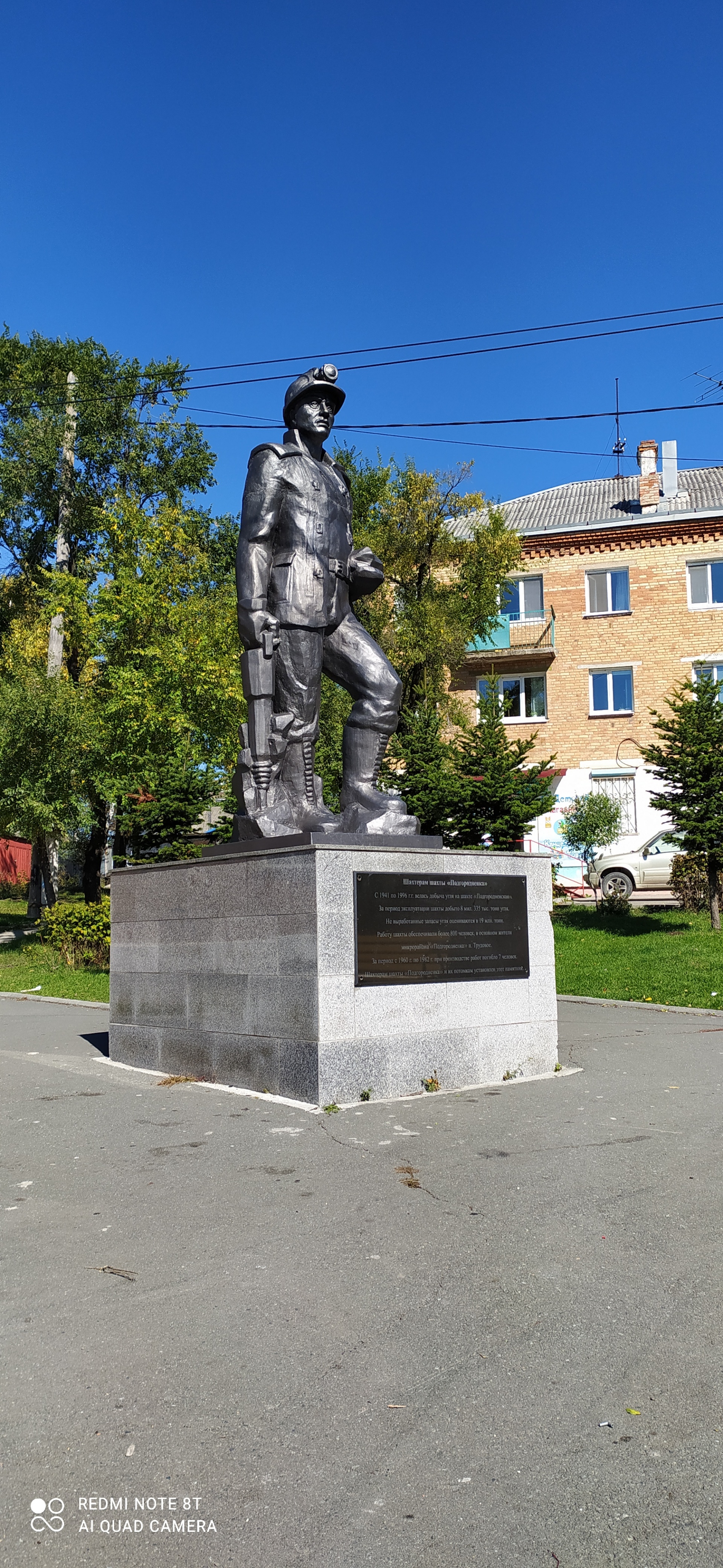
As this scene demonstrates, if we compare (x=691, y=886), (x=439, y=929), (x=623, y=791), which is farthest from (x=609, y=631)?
(x=439, y=929)

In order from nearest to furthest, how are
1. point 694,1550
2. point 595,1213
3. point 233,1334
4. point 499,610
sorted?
1. point 694,1550
2. point 233,1334
3. point 595,1213
4. point 499,610

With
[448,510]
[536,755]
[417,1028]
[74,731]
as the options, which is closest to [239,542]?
[417,1028]

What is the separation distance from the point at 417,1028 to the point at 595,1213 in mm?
2795

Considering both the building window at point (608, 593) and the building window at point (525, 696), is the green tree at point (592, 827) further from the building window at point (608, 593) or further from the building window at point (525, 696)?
the building window at point (608, 593)

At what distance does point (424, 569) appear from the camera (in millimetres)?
29391

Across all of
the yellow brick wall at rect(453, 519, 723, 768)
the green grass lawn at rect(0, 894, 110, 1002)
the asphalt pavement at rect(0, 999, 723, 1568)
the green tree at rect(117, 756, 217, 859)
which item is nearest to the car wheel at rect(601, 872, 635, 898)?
the green tree at rect(117, 756, 217, 859)

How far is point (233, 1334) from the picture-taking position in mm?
3439

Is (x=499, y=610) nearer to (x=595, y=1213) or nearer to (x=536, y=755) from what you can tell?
(x=536, y=755)

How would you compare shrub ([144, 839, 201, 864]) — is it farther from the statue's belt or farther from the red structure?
the red structure

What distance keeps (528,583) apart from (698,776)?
62.9 ft

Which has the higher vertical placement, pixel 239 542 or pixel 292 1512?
pixel 239 542

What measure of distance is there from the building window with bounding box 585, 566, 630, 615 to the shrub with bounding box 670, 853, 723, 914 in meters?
15.2

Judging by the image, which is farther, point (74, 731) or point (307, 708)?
point (74, 731)

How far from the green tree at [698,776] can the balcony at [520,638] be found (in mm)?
16333
